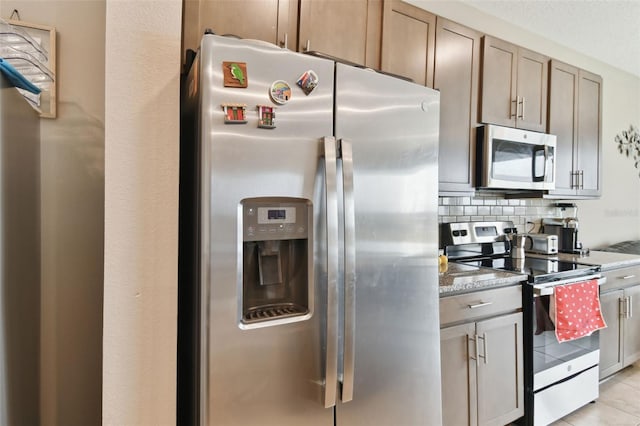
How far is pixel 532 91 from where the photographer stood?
2.55 meters

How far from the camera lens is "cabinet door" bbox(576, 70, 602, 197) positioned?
113 inches

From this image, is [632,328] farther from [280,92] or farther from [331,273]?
[280,92]

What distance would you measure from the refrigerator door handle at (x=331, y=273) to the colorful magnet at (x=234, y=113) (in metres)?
0.27

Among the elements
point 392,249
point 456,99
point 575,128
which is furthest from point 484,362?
point 575,128

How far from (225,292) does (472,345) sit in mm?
1340

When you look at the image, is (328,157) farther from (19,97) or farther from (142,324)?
(19,97)

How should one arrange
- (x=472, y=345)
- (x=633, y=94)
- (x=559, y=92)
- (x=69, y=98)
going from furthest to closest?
(x=633, y=94)
(x=559, y=92)
(x=472, y=345)
(x=69, y=98)

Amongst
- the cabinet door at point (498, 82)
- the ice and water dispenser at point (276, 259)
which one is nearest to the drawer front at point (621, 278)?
the cabinet door at point (498, 82)

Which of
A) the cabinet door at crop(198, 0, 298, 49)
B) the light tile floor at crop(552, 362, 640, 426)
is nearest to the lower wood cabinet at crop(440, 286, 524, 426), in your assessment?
the light tile floor at crop(552, 362, 640, 426)

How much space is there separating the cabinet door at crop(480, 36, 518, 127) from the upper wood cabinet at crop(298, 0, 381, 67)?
2.97 ft

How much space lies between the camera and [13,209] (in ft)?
3.60

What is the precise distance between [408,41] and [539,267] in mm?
1581

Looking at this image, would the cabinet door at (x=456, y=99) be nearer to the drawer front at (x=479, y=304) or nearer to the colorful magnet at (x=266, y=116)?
the drawer front at (x=479, y=304)

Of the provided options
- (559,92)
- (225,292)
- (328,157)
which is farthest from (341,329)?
(559,92)
